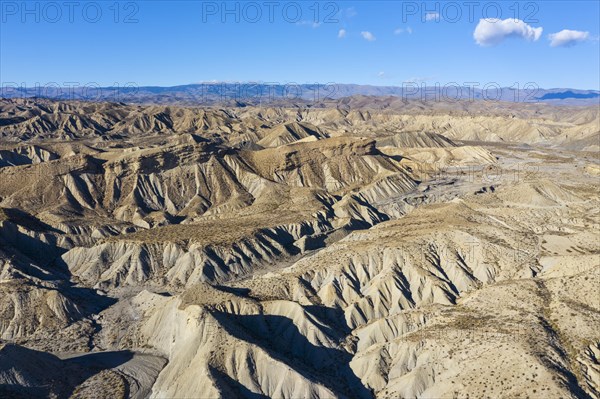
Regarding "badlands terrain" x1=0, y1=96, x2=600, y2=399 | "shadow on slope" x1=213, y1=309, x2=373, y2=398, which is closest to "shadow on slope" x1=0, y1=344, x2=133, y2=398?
"badlands terrain" x1=0, y1=96, x2=600, y2=399

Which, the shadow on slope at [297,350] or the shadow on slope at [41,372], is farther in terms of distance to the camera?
the shadow on slope at [297,350]

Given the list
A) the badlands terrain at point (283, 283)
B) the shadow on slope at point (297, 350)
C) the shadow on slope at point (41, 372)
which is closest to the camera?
the shadow on slope at point (41, 372)

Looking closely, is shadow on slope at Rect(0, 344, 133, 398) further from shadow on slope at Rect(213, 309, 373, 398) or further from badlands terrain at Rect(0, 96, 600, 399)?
shadow on slope at Rect(213, 309, 373, 398)

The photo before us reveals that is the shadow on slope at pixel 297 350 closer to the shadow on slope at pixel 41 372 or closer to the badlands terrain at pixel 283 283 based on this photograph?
the badlands terrain at pixel 283 283

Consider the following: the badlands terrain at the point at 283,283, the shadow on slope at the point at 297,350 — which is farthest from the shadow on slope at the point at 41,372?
the shadow on slope at the point at 297,350

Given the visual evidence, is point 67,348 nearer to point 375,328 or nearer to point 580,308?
point 375,328

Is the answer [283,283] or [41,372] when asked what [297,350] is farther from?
[41,372]

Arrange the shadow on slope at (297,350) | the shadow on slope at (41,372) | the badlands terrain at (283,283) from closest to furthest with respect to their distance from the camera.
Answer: the shadow on slope at (41,372) < the badlands terrain at (283,283) < the shadow on slope at (297,350)

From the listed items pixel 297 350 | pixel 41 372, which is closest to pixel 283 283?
pixel 297 350

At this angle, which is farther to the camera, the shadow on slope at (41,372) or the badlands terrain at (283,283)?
the badlands terrain at (283,283)
